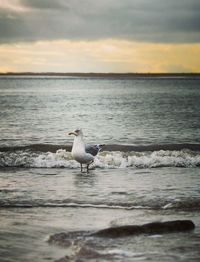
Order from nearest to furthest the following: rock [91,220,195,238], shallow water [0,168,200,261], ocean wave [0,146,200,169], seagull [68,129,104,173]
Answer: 1. shallow water [0,168,200,261]
2. rock [91,220,195,238]
3. seagull [68,129,104,173]
4. ocean wave [0,146,200,169]

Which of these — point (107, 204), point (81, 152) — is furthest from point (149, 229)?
point (81, 152)

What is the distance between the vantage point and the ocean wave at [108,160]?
18828 mm

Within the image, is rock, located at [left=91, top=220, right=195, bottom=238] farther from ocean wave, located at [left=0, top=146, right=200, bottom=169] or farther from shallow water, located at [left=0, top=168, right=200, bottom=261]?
ocean wave, located at [left=0, top=146, right=200, bottom=169]

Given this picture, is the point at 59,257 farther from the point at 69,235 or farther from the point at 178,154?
the point at 178,154

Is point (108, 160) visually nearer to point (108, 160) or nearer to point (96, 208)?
point (108, 160)

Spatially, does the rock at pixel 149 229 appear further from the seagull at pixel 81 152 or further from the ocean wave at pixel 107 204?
the seagull at pixel 81 152

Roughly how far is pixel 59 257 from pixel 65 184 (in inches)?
264

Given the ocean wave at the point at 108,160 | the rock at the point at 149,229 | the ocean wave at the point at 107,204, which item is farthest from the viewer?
the ocean wave at the point at 108,160

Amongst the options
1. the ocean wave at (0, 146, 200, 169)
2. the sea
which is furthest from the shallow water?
the ocean wave at (0, 146, 200, 169)

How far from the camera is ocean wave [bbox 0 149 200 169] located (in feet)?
61.8

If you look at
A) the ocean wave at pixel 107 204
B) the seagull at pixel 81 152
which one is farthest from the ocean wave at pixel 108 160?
the ocean wave at pixel 107 204

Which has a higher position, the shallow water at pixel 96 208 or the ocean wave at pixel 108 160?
the shallow water at pixel 96 208

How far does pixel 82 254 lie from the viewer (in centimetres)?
777

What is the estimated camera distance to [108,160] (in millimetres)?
19438
